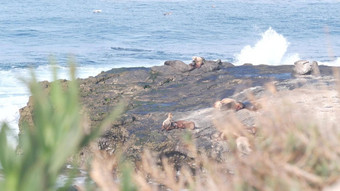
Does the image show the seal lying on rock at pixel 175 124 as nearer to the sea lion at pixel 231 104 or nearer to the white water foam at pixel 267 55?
the sea lion at pixel 231 104

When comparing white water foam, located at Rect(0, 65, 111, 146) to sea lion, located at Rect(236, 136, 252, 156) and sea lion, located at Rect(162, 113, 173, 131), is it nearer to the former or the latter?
sea lion, located at Rect(162, 113, 173, 131)

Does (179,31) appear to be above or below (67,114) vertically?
above

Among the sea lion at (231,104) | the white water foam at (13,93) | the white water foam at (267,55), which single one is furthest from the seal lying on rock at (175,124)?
the white water foam at (267,55)

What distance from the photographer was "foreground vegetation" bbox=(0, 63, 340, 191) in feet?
4.60

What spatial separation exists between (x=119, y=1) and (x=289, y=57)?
108ft

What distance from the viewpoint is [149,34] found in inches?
1516

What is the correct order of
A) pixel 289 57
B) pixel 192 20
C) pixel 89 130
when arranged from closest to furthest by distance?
pixel 89 130, pixel 289 57, pixel 192 20

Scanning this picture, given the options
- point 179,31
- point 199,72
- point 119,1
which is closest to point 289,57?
point 179,31

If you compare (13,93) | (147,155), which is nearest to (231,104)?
(147,155)

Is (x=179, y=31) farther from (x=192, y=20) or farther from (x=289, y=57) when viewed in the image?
(x=289, y=57)

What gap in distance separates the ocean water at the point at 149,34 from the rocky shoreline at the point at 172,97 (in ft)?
9.41

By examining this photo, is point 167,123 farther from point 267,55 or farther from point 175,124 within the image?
point 267,55

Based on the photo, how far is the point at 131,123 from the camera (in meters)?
11.5

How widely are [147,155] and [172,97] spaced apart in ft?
35.1
